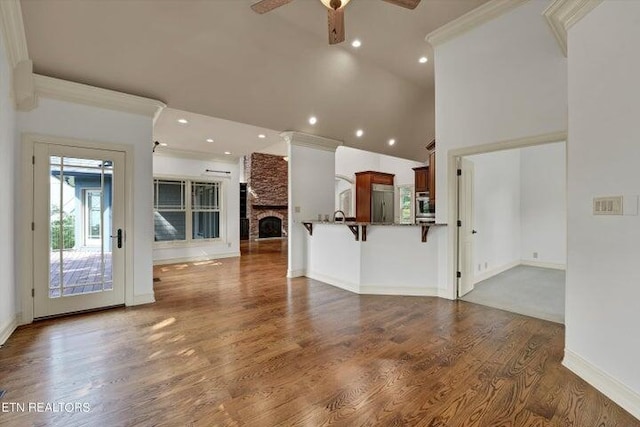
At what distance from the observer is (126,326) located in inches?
121

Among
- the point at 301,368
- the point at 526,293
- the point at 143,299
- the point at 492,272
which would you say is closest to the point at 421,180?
the point at 492,272

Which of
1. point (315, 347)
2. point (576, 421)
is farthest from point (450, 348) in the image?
point (315, 347)

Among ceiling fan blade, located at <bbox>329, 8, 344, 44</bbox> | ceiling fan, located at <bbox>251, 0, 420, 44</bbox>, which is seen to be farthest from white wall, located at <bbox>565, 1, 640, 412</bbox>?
ceiling fan blade, located at <bbox>329, 8, 344, 44</bbox>

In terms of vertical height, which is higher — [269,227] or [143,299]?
[269,227]

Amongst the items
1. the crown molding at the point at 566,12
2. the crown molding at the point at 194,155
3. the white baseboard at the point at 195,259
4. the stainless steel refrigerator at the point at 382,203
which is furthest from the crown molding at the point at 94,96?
the stainless steel refrigerator at the point at 382,203

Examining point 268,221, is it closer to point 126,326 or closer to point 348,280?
point 348,280

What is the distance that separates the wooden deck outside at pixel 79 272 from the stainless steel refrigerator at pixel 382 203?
7.50m

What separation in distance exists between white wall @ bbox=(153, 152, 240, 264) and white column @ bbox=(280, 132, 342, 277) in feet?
9.94

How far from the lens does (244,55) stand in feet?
12.1

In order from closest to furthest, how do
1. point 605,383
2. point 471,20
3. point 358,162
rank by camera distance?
point 605,383, point 471,20, point 358,162

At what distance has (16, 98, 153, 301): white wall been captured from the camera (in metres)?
3.19

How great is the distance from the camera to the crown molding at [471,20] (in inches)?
129

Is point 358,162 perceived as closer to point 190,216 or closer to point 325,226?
point 190,216

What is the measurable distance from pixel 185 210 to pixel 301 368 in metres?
6.09
